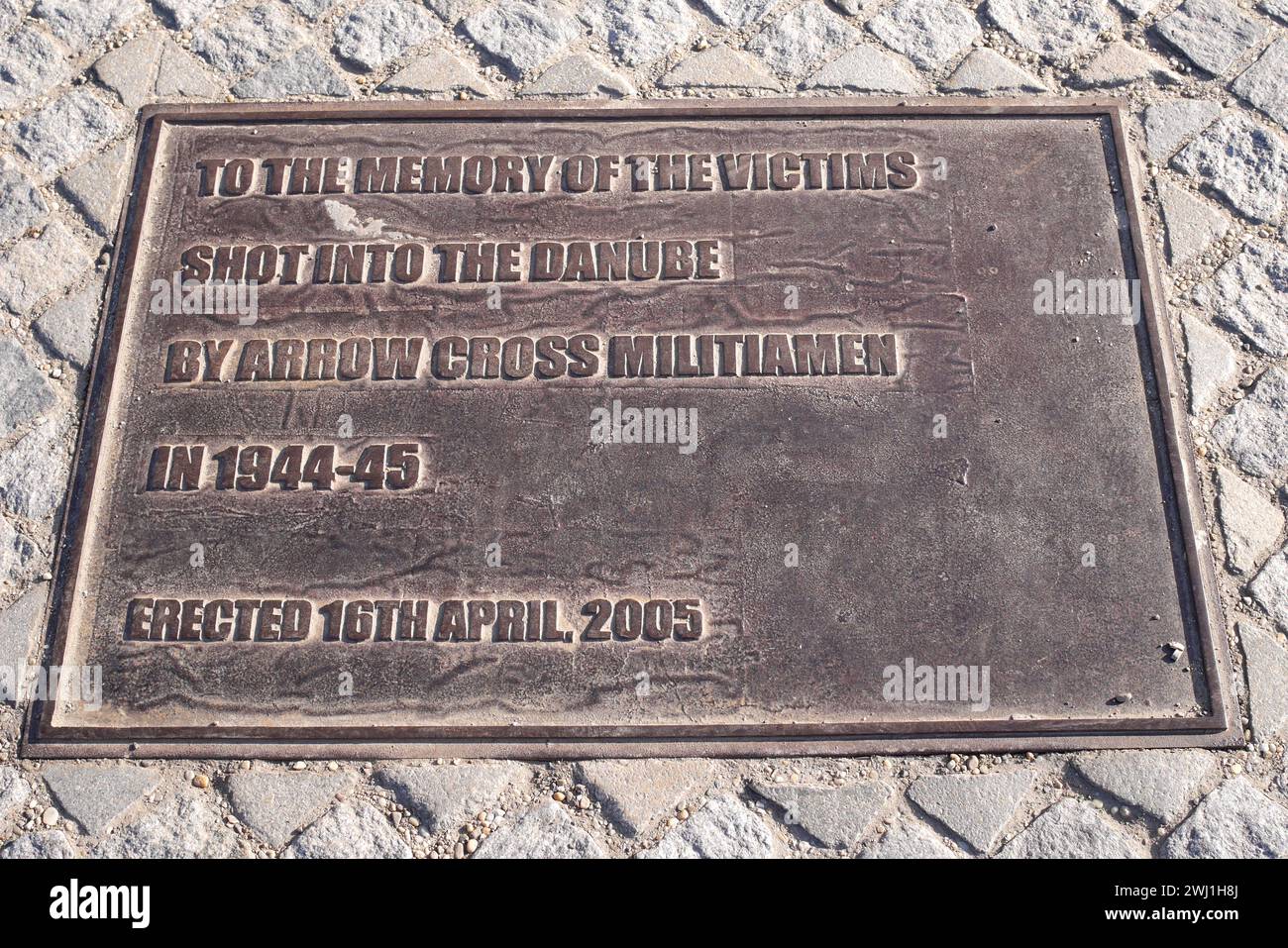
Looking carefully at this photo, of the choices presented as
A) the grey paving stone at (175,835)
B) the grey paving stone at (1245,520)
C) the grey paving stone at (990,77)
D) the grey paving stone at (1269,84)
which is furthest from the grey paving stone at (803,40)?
the grey paving stone at (175,835)

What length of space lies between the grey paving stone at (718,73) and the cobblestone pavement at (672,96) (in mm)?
11

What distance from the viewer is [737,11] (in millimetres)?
3883

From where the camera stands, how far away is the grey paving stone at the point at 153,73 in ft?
12.3

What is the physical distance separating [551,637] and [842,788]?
0.90 m

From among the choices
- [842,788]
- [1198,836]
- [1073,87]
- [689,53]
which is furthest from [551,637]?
[1073,87]

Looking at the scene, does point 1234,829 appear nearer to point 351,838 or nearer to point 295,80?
point 351,838

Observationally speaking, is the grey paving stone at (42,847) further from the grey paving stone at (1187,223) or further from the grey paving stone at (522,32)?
the grey paving stone at (1187,223)

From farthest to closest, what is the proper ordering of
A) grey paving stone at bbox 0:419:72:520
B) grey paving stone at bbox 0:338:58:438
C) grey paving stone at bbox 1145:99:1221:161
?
grey paving stone at bbox 1145:99:1221:161, grey paving stone at bbox 0:338:58:438, grey paving stone at bbox 0:419:72:520

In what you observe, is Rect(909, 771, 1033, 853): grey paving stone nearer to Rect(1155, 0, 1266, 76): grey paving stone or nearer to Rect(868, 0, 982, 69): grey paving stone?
Rect(868, 0, 982, 69): grey paving stone

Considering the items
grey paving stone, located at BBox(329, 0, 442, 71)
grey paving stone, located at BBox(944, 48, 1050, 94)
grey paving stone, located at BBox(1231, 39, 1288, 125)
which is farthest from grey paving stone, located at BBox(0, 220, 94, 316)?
grey paving stone, located at BBox(1231, 39, 1288, 125)

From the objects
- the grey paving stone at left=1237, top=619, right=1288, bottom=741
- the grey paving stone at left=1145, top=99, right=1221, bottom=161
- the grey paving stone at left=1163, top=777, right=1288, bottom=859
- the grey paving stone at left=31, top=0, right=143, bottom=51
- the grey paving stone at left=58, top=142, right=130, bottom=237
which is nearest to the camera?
the grey paving stone at left=1163, top=777, right=1288, bottom=859

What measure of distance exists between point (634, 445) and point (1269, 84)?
2.68 metres

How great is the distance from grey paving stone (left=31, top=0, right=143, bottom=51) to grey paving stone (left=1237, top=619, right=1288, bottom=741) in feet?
14.2

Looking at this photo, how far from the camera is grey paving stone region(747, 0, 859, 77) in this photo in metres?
3.77
